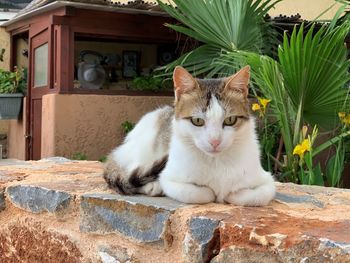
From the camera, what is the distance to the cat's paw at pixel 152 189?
166 cm

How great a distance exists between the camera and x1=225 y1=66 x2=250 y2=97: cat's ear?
152 cm

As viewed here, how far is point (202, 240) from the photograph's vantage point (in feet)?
4.41

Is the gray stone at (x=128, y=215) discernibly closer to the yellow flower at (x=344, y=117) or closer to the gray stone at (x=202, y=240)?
the gray stone at (x=202, y=240)

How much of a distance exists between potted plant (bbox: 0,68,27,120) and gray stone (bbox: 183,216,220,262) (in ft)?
16.6

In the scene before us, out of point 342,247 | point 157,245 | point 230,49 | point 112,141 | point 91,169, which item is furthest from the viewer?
point 112,141

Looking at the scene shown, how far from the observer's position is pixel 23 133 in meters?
6.12

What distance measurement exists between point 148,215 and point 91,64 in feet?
13.6

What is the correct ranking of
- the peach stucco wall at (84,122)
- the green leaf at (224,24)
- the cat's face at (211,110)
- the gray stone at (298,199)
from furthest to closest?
the peach stucco wall at (84,122) < the green leaf at (224,24) < the gray stone at (298,199) < the cat's face at (211,110)

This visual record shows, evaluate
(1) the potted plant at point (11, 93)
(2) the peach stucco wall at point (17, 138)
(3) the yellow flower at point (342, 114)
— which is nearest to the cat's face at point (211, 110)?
(3) the yellow flower at point (342, 114)

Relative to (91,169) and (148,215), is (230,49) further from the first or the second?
(148,215)

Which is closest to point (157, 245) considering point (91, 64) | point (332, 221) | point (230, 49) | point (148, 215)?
point (148, 215)

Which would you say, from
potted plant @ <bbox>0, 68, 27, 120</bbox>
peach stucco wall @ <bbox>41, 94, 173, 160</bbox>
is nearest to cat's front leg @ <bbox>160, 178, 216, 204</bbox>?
peach stucco wall @ <bbox>41, 94, 173, 160</bbox>

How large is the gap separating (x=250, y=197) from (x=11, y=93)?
509 centimetres

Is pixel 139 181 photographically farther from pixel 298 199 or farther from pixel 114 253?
pixel 298 199
